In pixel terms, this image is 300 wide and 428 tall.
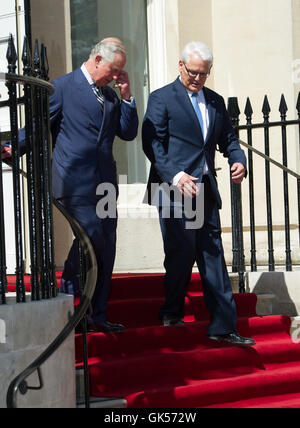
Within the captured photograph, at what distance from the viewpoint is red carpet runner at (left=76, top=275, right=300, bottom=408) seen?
4617mm

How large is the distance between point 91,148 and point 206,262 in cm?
105

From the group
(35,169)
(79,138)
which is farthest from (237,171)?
(35,169)

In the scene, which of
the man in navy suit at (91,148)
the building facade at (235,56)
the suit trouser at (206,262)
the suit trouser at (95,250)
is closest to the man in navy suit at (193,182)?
the suit trouser at (206,262)

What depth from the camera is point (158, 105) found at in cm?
521

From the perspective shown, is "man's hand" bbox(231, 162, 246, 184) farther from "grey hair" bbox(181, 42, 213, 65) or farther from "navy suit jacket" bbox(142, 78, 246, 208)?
"grey hair" bbox(181, 42, 213, 65)

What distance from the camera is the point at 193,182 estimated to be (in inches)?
199

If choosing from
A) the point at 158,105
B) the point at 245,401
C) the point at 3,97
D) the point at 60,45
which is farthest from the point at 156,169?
the point at 60,45

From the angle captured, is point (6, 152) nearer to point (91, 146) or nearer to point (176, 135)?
point (91, 146)

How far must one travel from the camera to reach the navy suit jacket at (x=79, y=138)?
15.9 ft

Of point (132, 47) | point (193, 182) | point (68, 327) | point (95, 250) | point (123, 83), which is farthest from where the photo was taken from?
point (132, 47)

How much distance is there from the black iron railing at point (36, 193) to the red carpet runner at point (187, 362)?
0.39m

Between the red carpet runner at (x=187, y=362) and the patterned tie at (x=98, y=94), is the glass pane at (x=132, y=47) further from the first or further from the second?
the patterned tie at (x=98, y=94)

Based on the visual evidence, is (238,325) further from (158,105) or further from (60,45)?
(60,45)

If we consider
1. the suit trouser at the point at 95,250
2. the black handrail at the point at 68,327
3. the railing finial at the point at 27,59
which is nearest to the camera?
the black handrail at the point at 68,327
